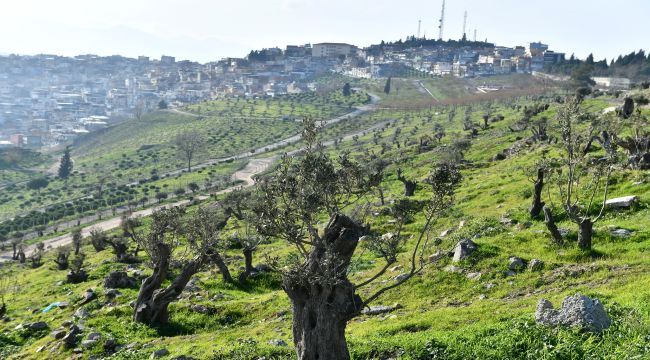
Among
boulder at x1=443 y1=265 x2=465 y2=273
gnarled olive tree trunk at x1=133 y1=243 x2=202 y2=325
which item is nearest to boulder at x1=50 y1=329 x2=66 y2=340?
gnarled olive tree trunk at x1=133 y1=243 x2=202 y2=325

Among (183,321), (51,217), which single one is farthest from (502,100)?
(183,321)

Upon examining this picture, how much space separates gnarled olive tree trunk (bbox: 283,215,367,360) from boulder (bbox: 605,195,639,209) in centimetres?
2000

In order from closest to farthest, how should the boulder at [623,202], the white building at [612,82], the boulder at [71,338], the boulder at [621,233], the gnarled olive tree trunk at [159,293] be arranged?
the boulder at [71,338] → the boulder at [621,233] → the gnarled olive tree trunk at [159,293] → the boulder at [623,202] → the white building at [612,82]

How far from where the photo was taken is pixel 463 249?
2520cm

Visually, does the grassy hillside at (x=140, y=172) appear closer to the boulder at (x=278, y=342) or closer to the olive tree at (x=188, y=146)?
the olive tree at (x=188, y=146)

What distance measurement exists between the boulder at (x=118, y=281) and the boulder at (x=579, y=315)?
27.4 m

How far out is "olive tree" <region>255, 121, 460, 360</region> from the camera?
1452 cm

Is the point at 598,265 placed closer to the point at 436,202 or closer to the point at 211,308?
the point at 436,202

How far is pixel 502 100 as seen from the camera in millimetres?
174000

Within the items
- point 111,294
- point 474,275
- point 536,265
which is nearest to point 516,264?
point 536,265

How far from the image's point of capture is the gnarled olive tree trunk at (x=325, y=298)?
1458 centimetres

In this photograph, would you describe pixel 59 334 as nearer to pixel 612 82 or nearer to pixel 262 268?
pixel 262 268

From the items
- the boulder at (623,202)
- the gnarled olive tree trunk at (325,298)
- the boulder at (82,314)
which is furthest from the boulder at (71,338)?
the boulder at (623,202)

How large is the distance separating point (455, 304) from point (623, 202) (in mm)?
13873
